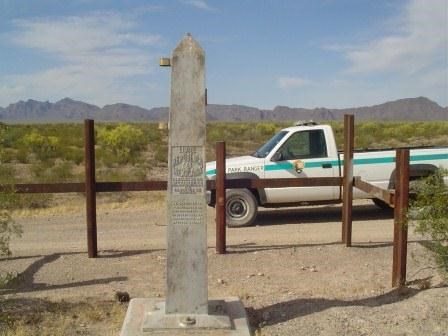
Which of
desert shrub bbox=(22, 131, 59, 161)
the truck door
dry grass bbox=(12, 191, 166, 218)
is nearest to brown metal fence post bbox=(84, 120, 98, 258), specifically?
the truck door

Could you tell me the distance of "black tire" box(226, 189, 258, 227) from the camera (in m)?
11.3

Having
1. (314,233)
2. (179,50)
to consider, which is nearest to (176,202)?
(179,50)

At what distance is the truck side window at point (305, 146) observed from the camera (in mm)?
11514

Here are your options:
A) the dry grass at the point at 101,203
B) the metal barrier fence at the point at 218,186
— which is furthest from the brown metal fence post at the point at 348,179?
the dry grass at the point at 101,203

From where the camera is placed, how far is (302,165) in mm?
11430

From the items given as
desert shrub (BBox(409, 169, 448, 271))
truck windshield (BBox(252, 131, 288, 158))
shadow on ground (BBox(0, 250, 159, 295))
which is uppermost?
truck windshield (BBox(252, 131, 288, 158))

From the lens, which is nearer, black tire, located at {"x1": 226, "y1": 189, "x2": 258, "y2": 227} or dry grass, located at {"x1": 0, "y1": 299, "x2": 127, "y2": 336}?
dry grass, located at {"x1": 0, "y1": 299, "x2": 127, "y2": 336}

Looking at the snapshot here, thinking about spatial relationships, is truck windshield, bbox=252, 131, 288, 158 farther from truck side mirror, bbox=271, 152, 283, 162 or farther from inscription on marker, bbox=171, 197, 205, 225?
inscription on marker, bbox=171, 197, 205, 225

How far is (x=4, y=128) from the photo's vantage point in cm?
582

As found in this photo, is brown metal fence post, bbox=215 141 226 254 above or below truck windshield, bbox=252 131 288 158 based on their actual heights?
below

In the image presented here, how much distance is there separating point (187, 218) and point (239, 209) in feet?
19.4

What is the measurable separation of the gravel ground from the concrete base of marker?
27 centimetres

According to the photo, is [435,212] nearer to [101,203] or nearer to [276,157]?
[276,157]

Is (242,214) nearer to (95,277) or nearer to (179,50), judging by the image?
(95,277)
